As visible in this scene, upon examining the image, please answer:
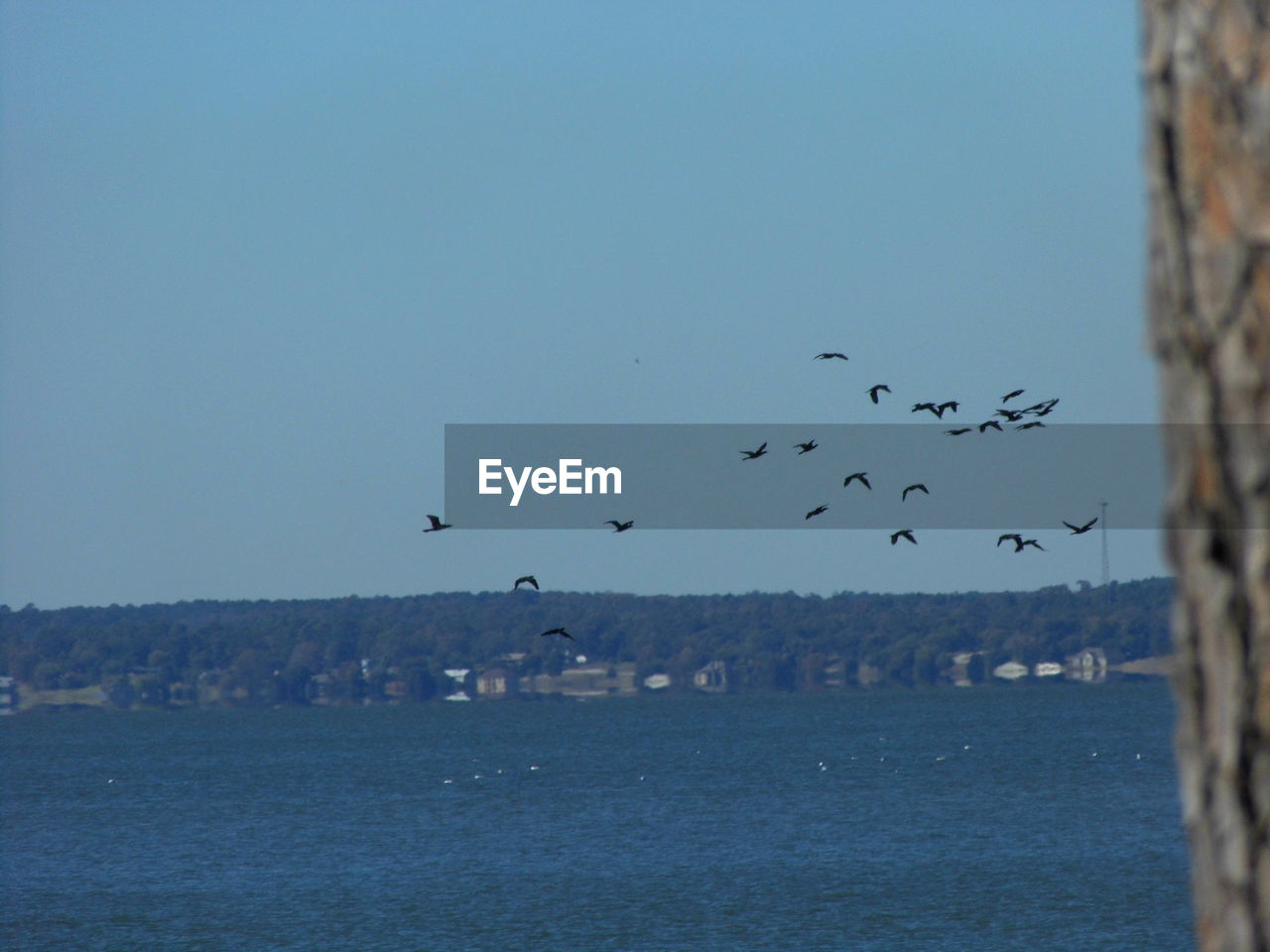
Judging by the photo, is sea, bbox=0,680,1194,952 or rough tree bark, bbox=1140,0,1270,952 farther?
sea, bbox=0,680,1194,952

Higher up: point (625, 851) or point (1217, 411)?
point (1217, 411)

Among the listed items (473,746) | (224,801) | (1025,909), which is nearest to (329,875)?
(1025,909)

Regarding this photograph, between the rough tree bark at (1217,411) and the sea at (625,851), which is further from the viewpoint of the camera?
the sea at (625,851)

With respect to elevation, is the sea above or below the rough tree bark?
below

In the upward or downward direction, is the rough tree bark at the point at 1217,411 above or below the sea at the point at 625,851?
above

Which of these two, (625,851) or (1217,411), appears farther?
(625,851)
